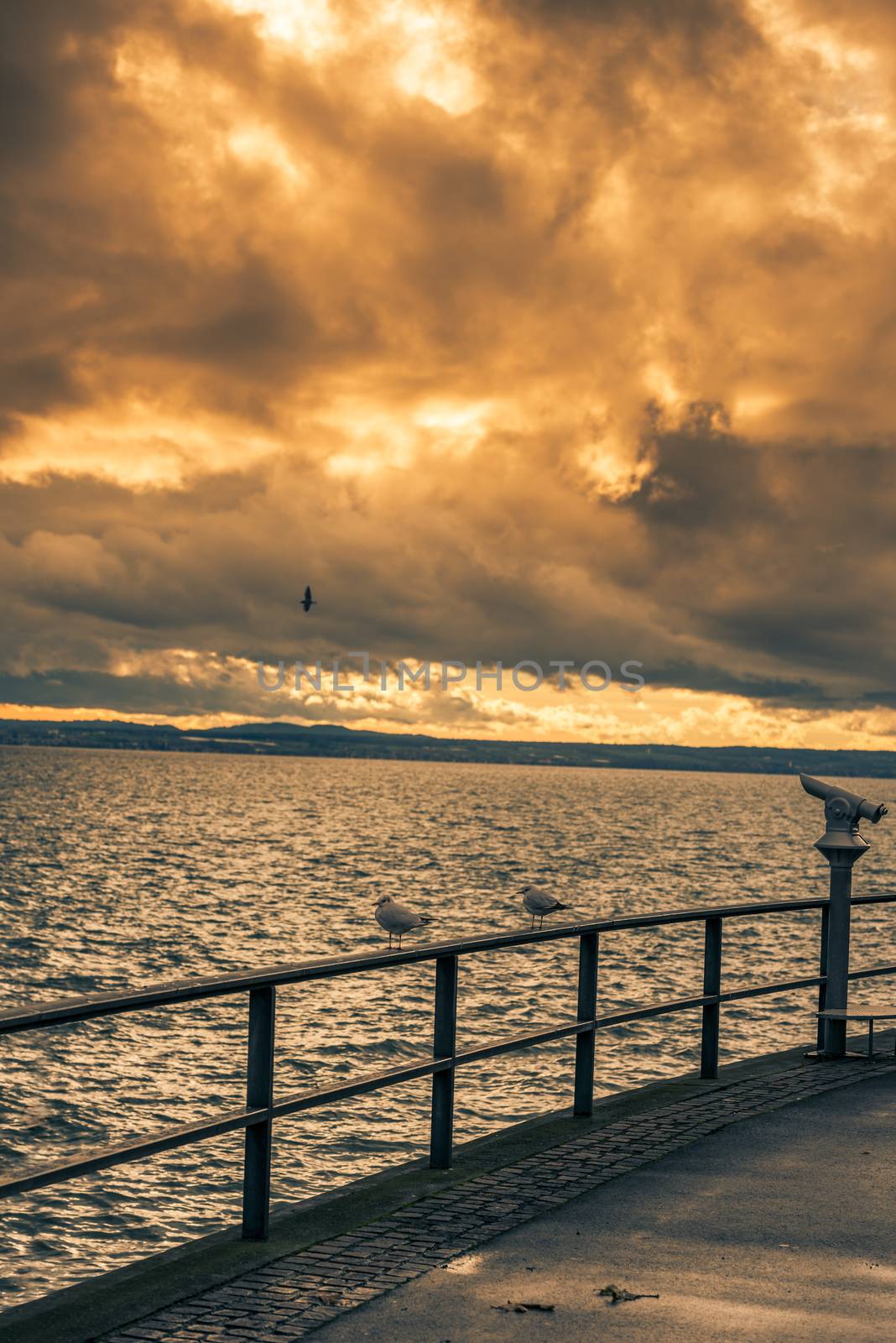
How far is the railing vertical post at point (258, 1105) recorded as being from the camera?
5383 millimetres

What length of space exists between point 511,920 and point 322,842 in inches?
1958

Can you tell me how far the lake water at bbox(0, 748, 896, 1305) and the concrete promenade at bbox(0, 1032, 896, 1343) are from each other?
8.44 m

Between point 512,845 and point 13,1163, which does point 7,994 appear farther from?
point 512,845

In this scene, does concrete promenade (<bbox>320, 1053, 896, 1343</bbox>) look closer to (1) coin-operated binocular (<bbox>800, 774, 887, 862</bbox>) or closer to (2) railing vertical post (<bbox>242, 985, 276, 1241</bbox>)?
(2) railing vertical post (<bbox>242, 985, 276, 1241</bbox>)

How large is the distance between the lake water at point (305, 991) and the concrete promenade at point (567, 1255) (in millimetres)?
8444

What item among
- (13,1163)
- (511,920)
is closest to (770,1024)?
(13,1163)

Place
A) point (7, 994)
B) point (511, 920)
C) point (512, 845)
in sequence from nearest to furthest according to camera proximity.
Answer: point (7, 994)
point (511, 920)
point (512, 845)

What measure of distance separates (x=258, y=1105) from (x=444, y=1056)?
50.1 inches

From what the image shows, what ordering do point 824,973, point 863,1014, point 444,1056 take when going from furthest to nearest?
1. point 824,973
2. point 863,1014
3. point 444,1056

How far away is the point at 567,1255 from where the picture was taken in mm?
5301

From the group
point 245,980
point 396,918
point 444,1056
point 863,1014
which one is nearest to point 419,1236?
point 444,1056

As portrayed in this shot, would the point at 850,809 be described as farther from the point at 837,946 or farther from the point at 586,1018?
the point at 586,1018

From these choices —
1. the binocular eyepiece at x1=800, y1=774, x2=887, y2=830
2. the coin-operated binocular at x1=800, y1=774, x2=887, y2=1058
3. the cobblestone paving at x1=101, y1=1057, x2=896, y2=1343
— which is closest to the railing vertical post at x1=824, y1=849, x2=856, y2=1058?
the coin-operated binocular at x1=800, y1=774, x2=887, y2=1058

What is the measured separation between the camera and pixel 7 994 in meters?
32.2
